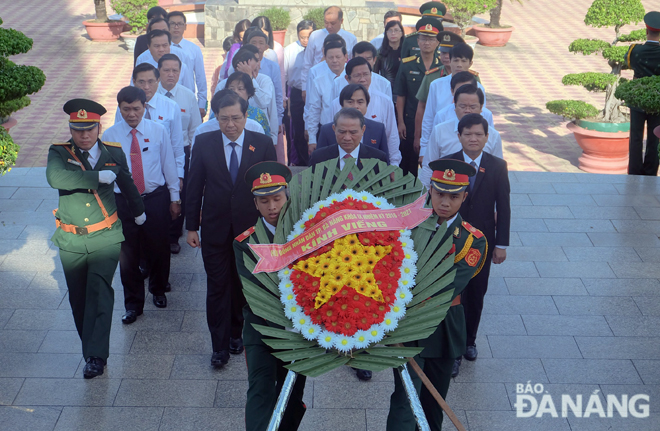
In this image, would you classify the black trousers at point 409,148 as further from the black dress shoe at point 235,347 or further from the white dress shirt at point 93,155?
the white dress shirt at point 93,155

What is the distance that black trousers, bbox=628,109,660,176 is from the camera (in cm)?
857

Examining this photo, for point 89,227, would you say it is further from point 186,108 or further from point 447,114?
point 447,114

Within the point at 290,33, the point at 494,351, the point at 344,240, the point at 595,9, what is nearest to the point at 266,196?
the point at 344,240

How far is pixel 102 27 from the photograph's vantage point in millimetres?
16844

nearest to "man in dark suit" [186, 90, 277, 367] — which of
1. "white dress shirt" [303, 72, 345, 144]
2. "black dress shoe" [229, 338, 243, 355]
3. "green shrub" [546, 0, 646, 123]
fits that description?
"black dress shoe" [229, 338, 243, 355]

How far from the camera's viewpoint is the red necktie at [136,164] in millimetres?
5387

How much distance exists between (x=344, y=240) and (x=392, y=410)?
1109 mm

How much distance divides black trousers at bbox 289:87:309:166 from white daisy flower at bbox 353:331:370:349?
6200 millimetres

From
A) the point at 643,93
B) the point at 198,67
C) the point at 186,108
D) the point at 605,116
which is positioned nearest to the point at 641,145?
the point at 605,116

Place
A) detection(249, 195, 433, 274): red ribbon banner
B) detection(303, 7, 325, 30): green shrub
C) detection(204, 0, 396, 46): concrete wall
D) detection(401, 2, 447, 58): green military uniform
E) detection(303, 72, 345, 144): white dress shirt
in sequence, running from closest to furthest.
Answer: detection(249, 195, 433, 274): red ribbon banner < detection(303, 72, 345, 144): white dress shirt < detection(401, 2, 447, 58): green military uniform < detection(303, 7, 325, 30): green shrub < detection(204, 0, 396, 46): concrete wall

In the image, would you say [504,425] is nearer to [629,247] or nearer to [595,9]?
[629,247]

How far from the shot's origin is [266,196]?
3.73 meters

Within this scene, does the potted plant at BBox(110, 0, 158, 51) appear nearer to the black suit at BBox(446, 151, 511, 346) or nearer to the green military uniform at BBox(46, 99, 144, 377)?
the green military uniform at BBox(46, 99, 144, 377)

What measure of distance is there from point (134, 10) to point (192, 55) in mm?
8820
